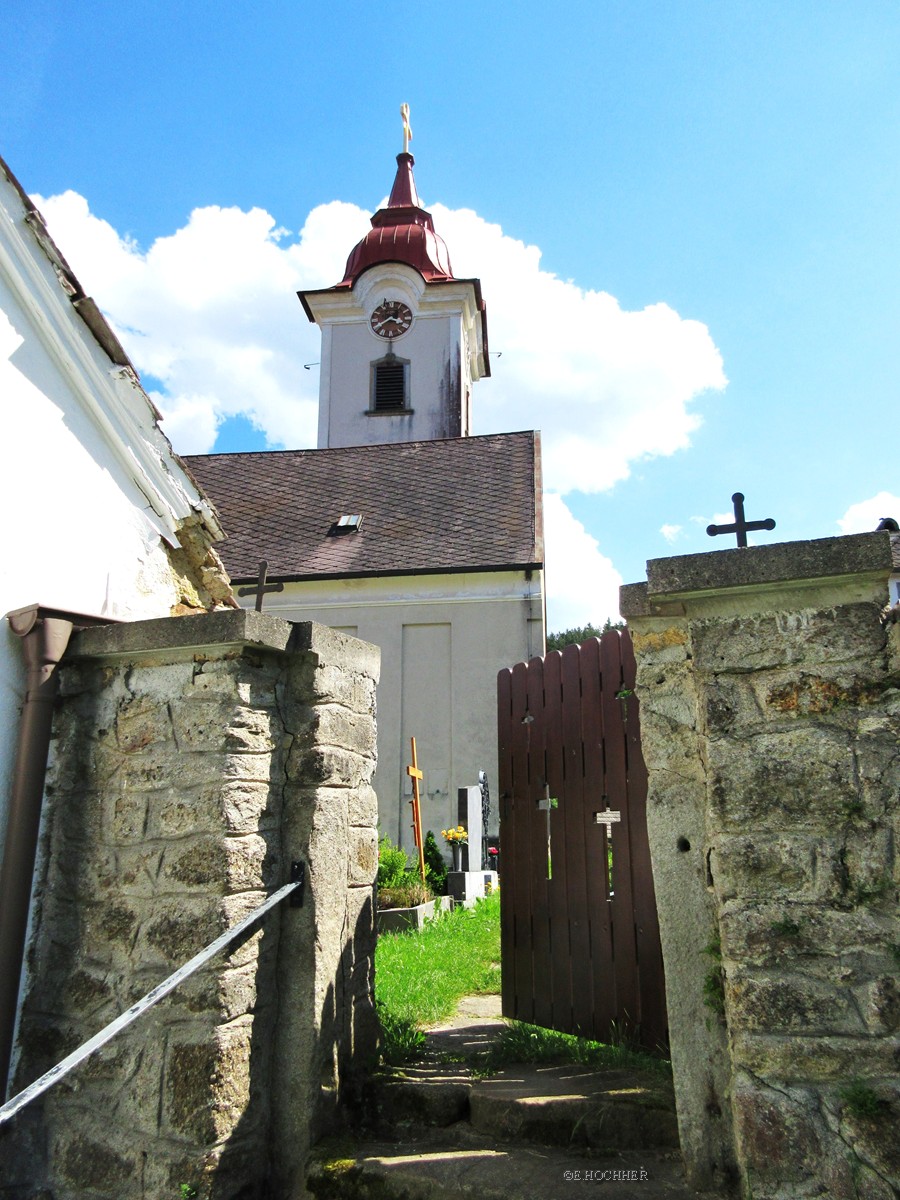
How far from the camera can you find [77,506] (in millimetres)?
4469

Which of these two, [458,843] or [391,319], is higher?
[391,319]

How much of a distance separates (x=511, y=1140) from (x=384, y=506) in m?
14.1

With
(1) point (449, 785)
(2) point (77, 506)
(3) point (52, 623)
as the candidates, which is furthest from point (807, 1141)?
(1) point (449, 785)

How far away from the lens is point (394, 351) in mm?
24344

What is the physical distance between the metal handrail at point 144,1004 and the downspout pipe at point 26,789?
0.41m

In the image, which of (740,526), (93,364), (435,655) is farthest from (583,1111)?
(435,655)

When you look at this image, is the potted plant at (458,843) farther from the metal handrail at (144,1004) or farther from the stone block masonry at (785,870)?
the stone block masonry at (785,870)

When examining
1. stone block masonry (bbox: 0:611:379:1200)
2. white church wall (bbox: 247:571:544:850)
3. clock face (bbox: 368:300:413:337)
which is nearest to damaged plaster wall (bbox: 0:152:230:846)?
→ stone block masonry (bbox: 0:611:379:1200)

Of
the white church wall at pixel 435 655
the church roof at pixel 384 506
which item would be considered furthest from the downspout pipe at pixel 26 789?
the church roof at pixel 384 506

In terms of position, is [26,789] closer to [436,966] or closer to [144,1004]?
[144,1004]

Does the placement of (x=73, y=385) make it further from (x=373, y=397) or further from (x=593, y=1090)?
(x=373, y=397)

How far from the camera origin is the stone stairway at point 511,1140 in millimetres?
2916

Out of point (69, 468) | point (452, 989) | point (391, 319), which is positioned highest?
point (391, 319)

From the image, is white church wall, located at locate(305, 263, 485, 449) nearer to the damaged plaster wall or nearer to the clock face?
the clock face
